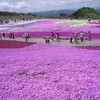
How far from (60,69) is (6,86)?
5878mm

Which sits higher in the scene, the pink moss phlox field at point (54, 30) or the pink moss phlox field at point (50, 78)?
the pink moss phlox field at point (50, 78)

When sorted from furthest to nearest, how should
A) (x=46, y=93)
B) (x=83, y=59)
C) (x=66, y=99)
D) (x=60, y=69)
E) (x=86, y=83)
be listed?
(x=83, y=59)
(x=60, y=69)
(x=86, y=83)
(x=46, y=93)
(x=66, y=99)

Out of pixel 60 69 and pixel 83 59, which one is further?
pixel 83 59

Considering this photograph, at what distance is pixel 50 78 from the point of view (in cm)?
2186

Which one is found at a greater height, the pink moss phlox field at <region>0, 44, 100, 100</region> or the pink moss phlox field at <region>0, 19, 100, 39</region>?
the pink moss phlox field at <region>0, 44, 100, 100</region>

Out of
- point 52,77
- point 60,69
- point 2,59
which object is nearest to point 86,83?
point 52,77

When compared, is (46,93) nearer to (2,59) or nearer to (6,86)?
(6,86)

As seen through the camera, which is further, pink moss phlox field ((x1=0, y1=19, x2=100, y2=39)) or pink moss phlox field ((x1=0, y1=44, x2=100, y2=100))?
pink moss phlox field ((x1=0, y1=19, x2=100, y2=39))

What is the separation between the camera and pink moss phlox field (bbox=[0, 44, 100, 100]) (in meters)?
18.0

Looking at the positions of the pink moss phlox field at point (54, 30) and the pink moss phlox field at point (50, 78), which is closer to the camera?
the pink moss phlox field at point (50, 78)

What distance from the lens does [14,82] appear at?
21094 millimetres

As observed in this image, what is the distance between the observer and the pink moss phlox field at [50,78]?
18.0 metres

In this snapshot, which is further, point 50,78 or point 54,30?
point 54,30

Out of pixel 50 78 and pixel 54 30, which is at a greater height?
pixel 50 78
